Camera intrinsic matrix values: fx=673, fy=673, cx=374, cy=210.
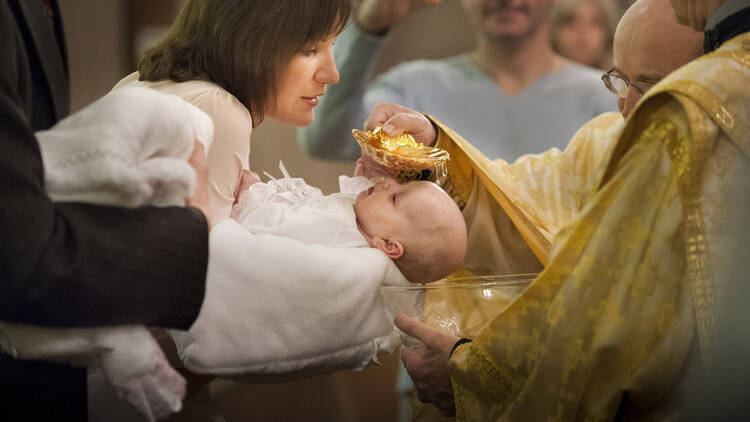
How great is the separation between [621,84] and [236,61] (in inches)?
30.0

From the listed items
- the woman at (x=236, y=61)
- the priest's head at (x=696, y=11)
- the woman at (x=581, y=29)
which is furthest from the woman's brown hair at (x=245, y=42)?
the woman at (x=581, y=29)

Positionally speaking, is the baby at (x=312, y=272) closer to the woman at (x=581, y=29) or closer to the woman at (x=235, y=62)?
the woman at (x=235, y=62)

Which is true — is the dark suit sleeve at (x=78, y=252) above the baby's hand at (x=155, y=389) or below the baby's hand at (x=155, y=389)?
above

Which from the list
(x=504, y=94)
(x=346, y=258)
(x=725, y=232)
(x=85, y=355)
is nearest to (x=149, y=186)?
(x=85, y=355)

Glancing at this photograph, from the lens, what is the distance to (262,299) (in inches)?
38.3

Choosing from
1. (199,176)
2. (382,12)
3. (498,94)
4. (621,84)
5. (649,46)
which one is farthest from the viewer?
(498,94)

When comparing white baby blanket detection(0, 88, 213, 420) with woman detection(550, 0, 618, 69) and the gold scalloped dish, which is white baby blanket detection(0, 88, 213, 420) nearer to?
the gold scalloped dish

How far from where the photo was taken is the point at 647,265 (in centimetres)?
90

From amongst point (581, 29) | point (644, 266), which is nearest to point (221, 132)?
point (644, 266)

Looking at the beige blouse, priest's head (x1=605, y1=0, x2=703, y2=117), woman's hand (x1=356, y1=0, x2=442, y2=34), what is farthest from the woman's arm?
woman's hand (x1=356, y1=0, x2=442, y2=34)

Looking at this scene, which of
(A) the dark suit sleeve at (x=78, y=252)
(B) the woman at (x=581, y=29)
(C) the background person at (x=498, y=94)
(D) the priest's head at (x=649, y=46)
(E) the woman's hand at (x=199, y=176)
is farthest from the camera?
(B) the woman at (x=581, y=29)

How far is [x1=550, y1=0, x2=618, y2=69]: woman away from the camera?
2.95m

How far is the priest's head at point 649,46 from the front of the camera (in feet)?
3.91

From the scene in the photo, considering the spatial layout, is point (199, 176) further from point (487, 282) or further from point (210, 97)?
point (487, 282)
